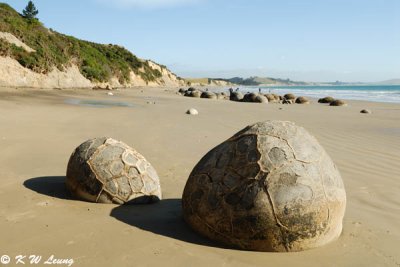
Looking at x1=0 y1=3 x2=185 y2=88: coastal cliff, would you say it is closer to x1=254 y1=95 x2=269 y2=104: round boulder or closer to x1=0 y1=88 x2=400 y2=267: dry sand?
x1=254 y1=95 x2=269 y2=104: round boulder

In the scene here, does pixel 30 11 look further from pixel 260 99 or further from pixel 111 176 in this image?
pixel 111 176

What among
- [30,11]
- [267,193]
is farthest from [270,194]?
[30,11]

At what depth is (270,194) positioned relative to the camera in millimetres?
3410

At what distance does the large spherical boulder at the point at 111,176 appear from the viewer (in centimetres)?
471

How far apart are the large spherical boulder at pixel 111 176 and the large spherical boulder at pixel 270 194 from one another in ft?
3.96

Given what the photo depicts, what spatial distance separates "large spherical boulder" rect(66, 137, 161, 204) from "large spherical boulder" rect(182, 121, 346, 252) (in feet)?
3.96

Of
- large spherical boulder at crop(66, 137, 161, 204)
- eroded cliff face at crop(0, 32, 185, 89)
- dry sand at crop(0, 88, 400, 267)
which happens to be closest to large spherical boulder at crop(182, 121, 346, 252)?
dry sand at crop(0, 88, 400, 267)

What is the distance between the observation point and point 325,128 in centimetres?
1228

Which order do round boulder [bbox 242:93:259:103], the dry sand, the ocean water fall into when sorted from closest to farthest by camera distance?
the dry sand < round boulder [bbox 242:93:259:103] < the ocean water

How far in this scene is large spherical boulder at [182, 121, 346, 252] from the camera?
3418 millimetres

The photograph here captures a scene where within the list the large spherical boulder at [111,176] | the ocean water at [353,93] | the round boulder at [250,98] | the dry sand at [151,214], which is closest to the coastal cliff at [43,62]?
the round boulder at [250,98]

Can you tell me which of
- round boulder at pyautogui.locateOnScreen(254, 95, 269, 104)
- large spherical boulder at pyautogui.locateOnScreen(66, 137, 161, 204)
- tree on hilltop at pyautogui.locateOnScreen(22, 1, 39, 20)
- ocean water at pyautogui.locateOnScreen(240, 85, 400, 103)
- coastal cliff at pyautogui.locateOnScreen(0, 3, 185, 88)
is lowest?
ocean water at pyautogui.locateOnScreen(240, 85, 400, 103)

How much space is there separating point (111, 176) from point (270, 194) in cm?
213

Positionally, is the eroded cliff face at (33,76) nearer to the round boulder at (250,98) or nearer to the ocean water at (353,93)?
the round boulder at (250,98)
